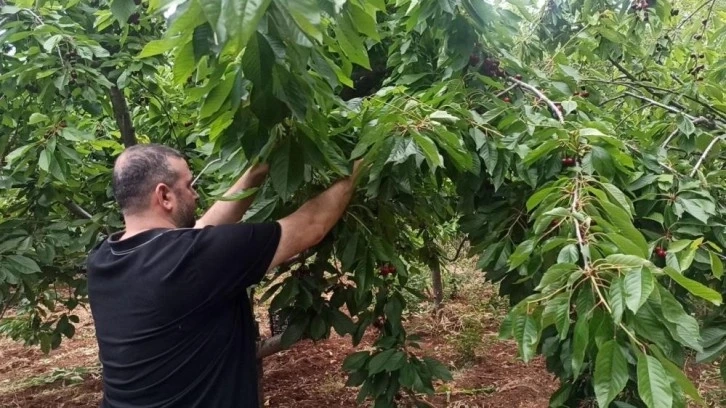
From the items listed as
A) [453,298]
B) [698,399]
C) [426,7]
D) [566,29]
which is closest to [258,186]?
[426,7]

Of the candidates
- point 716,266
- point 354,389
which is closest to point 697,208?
point 716,266

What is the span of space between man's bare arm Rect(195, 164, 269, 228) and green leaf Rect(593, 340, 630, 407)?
1.21 m

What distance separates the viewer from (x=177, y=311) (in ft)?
5.52

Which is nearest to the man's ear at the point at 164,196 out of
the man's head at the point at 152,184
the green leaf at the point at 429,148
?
the man's head at the point at 152,184

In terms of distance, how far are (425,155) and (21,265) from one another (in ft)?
6.58

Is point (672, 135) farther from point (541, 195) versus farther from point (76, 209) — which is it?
point (76, 209)

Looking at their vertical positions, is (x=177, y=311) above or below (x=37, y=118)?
below

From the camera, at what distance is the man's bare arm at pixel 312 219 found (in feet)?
5.77

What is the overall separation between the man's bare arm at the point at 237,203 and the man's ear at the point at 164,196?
20 centimetres

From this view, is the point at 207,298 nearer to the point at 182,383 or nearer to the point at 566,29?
the point at 182,383

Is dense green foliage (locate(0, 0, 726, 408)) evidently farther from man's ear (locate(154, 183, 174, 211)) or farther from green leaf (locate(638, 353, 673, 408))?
man's ear (locate(154, 183, 174, 211))

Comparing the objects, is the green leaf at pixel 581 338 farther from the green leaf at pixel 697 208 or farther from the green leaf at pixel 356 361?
the green leaf at pixel 356 361

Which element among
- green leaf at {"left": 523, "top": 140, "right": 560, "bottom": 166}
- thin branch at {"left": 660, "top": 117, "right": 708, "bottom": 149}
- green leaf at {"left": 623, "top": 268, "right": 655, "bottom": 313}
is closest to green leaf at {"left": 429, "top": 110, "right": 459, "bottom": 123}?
green leaf at {"left": 523, "top": 140, "right": 560, "bottom": 166}

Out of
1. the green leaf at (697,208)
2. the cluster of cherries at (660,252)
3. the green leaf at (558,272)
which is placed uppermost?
the green leaf at (558,272)
